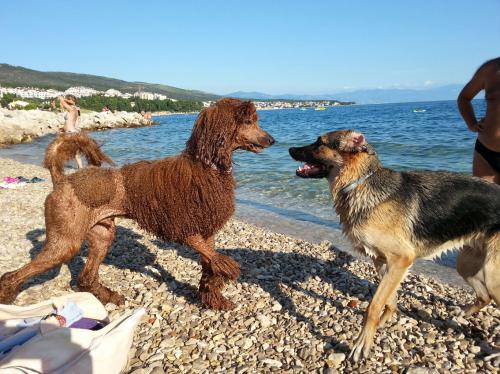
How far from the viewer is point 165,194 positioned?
4.21 m

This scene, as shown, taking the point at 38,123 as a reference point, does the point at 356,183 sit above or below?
above

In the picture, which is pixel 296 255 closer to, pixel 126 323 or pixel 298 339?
pixel 298 339

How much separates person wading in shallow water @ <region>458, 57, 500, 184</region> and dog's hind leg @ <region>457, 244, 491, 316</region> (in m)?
0.94

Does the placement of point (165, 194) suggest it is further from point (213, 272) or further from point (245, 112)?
point (245, 112)

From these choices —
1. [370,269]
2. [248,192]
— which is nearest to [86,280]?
[370,269]

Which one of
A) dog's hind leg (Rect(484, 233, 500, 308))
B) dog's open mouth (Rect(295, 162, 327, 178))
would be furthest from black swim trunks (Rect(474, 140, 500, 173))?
dog's open mouth (Rect(295, 162, 327, 178))

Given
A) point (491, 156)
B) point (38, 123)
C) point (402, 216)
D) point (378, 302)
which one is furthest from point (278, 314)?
point (38, 123)

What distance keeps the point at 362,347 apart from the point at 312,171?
189 cm

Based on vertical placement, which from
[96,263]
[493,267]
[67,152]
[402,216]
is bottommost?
[96,263]

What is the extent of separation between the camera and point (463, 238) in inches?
144

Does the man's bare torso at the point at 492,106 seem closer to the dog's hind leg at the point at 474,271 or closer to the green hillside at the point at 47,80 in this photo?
the dog's hind leg at the point at 474,271

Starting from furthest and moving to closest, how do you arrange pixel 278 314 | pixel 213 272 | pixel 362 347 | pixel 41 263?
1. pixel 278 314
2. pixel 213 272
3. pixel 41 263
4. pixel 362 347

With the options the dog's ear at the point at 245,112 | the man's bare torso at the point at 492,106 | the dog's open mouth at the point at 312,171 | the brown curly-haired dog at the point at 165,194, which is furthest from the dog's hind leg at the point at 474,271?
the dog's ear at the point at 245,112

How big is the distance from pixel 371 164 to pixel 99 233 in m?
3.43
